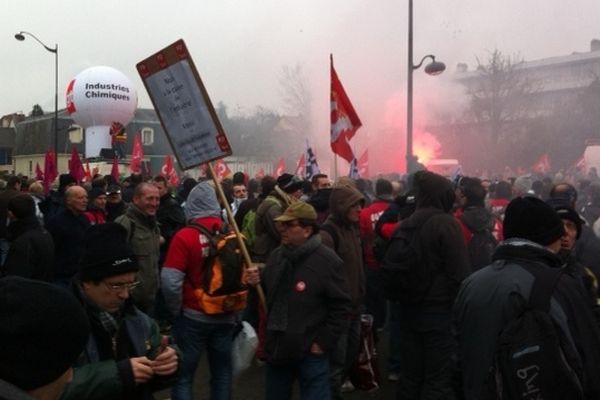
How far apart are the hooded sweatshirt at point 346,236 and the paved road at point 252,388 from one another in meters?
1.18

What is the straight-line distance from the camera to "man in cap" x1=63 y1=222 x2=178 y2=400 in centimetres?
234

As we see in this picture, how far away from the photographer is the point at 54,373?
59.1 inches

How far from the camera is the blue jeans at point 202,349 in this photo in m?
4.70

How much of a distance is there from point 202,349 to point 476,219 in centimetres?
297

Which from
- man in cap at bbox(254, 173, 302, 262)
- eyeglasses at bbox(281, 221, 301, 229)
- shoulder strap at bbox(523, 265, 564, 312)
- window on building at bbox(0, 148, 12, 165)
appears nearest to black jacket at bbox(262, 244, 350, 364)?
eyeglasses at bbox(281, 221, 301, 229)

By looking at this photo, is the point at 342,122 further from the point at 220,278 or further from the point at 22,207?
the point at 220,278

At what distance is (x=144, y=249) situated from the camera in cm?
540

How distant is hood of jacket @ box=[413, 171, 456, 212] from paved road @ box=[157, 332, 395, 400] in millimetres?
2041

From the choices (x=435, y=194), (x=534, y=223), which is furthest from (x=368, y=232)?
(x=534, y=223)

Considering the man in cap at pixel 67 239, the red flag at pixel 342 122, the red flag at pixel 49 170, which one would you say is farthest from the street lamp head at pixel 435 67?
the man in cap at pixel 67 239

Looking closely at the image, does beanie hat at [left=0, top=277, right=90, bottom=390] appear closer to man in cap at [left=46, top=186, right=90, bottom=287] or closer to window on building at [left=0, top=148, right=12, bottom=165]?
man in cap at [left=46, top=186, right=90, bottom=287]

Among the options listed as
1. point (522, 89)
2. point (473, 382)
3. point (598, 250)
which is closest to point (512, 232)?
point (473, 382)

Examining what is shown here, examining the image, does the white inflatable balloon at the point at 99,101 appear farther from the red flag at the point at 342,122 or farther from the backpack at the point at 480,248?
the backpack at the point at 480,248

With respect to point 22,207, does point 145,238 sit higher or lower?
lower
